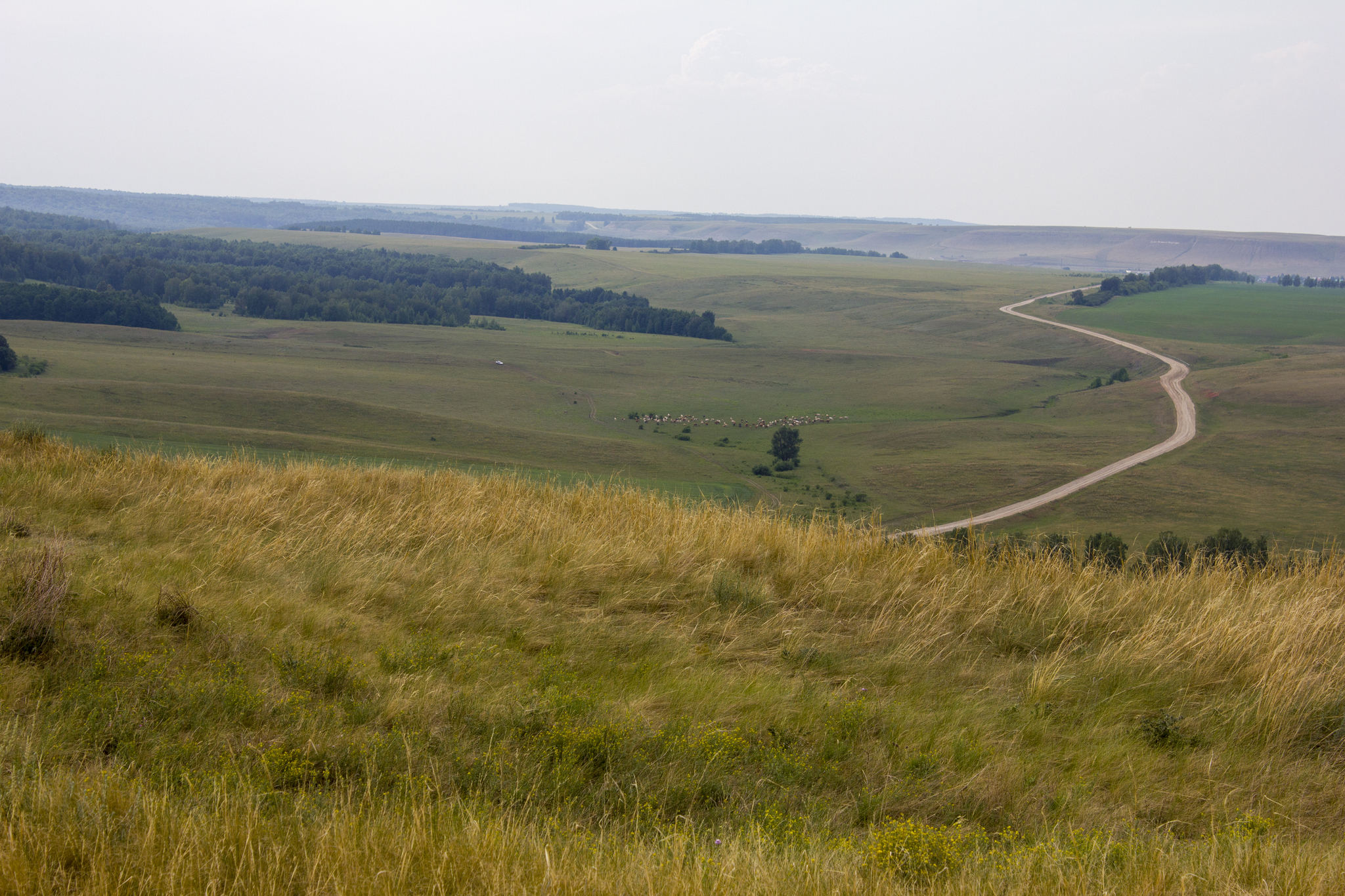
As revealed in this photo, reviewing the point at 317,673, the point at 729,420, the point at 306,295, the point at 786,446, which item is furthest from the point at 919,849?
the point at 306,295

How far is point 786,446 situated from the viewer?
82.1 meters

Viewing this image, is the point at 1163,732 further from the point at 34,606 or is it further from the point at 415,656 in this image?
the point at 34,606

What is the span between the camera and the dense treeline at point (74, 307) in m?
121

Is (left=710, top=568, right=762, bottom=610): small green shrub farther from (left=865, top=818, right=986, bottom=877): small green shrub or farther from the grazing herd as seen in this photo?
the grazing herd

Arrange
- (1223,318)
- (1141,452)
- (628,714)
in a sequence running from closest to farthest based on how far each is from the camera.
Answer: (628,714), (1141,452), (1223,318)

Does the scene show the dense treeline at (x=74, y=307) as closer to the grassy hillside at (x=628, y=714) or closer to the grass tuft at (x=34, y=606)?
the grass tuft at (x=34, y=606)

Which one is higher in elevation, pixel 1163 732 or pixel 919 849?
pixel 919 849

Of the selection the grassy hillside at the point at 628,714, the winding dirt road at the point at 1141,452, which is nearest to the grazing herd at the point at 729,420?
the winding dirt road at the point at 1141,452

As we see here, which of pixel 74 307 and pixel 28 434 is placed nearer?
pixel 28 434

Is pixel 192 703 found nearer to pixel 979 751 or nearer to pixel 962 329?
pixel 979 751

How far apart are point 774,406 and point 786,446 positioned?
2795 centimetres

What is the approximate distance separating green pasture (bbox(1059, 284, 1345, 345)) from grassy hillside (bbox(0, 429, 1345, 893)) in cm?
15706

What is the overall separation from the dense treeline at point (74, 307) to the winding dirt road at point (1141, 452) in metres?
118

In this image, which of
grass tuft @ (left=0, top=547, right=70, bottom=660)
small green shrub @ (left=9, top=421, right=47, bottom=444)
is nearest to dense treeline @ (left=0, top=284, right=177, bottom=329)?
small green shrub @ (left=9, top=421, right=47, bottom=444)
